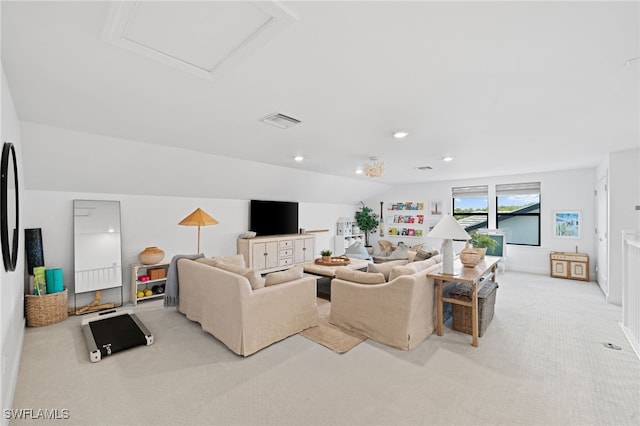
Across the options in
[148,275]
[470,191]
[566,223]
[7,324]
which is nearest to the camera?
[7,324]

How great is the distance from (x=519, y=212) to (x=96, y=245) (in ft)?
28.9

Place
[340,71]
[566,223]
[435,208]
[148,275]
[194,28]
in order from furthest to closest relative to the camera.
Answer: [435,208], [566,223], [148,275], [340,71], [194,28]

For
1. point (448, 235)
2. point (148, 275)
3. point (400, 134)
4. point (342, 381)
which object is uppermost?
point (400, 134)

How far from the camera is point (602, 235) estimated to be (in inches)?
209

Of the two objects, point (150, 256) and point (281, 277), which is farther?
point (150, 256)

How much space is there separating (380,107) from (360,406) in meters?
2.49

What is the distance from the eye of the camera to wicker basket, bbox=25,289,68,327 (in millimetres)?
3520

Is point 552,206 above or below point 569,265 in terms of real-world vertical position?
above

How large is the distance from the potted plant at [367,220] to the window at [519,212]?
3.42 m

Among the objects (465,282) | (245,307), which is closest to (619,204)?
(465,282)

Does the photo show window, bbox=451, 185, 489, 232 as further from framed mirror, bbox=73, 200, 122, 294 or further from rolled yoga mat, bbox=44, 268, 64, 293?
rolled yoga mat, bbox=44, 268, 64, 293

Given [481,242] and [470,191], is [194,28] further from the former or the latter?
[470,191]

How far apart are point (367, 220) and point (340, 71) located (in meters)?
7.44

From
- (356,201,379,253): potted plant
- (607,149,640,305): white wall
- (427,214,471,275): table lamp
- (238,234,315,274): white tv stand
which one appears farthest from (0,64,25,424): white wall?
(356,201,379,253): potted plant
